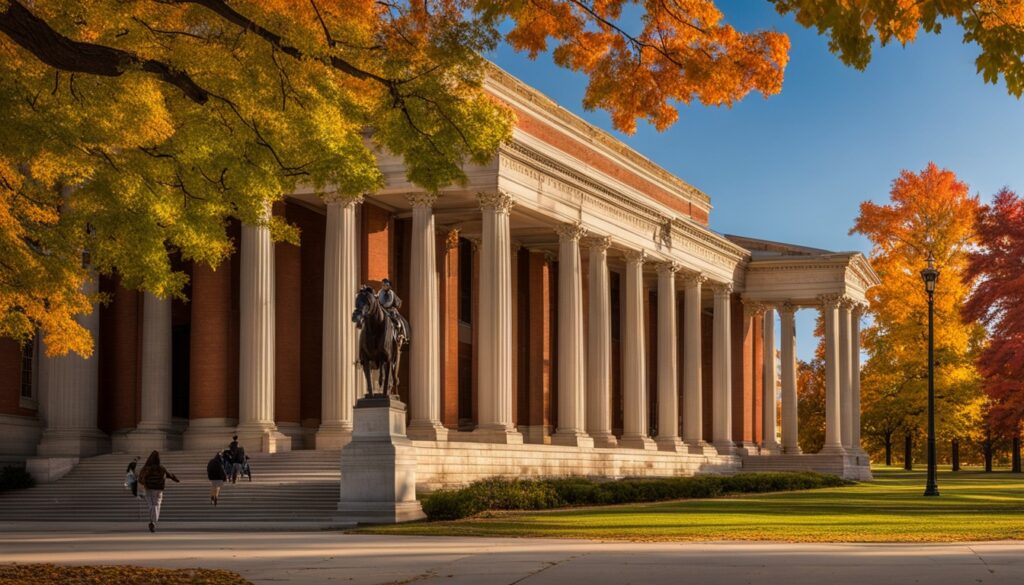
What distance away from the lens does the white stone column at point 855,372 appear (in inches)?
2712

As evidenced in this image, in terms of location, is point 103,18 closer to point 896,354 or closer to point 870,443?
point 896,354

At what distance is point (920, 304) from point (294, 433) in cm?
4093

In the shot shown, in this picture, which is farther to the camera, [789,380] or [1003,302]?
[789,380]

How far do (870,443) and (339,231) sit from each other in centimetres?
6696

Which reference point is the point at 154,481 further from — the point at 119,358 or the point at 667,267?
the point at 667,267

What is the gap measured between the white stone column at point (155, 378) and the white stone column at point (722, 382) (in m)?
30.3

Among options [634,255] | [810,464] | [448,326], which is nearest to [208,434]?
[448,326]

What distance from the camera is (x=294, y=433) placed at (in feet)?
142

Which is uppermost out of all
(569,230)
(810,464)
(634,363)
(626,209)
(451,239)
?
(626,209)

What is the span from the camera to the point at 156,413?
4116cm

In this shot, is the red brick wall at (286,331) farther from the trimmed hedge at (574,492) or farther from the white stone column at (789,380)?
the white stone column at (789,380)

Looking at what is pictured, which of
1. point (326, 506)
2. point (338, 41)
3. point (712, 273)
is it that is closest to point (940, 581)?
point (338, 41)

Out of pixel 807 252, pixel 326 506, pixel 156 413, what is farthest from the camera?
pixel 807 252

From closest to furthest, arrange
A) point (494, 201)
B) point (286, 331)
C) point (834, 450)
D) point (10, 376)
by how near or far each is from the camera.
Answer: point (10, 376), point (494, 201), point (286, 331), point (834, 450)
